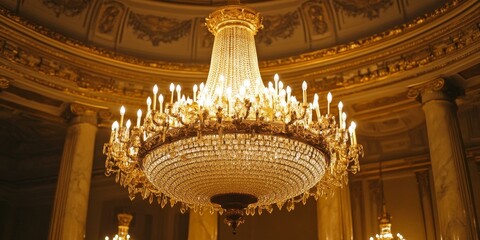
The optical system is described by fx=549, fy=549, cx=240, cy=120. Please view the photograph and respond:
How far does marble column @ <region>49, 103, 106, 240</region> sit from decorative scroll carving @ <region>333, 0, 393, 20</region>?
14.5 feet

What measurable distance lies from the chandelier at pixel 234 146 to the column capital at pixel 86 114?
3223mm

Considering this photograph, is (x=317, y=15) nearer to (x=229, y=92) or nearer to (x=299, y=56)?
(x=299, y=56)

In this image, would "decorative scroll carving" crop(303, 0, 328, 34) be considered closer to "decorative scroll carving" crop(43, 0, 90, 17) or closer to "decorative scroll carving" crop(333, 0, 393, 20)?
"decorative scroll carving" crop(333, 0, 393, 20)

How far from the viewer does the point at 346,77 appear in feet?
28.6

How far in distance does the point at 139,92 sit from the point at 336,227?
388 cm

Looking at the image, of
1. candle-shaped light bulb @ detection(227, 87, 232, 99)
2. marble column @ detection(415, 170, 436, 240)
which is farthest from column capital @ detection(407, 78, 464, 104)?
candle-shaped light bulb @ detection(227, 87, 232, 99)

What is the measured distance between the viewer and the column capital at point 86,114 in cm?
862

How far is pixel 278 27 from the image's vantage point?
960cm

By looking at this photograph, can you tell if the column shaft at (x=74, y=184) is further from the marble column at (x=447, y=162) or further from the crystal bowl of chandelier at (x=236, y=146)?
the marble column at (x=447, y=162)

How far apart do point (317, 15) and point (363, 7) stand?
0.80m

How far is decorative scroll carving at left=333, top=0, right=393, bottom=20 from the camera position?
8.81 m

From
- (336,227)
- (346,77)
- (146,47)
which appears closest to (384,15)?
(346,77)

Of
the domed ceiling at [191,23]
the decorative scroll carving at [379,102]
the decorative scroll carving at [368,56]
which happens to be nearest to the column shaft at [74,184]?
the decorative scroll carving at [368,56]

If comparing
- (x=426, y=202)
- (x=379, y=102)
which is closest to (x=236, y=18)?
(x=379, y=102)
